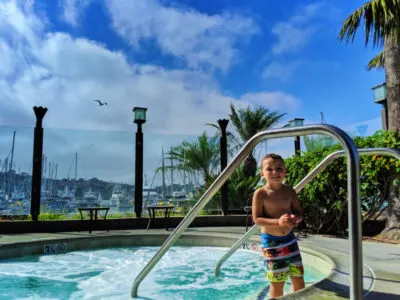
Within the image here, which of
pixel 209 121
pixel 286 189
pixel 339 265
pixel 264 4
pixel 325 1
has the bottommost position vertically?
pixel 339 265

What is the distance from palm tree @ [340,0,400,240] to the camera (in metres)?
6.03

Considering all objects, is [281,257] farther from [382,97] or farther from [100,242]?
[382,97]

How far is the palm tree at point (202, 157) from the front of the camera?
13.2 meters

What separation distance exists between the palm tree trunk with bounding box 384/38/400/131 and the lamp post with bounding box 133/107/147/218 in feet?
21.0

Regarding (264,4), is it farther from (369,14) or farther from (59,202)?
(59,202)

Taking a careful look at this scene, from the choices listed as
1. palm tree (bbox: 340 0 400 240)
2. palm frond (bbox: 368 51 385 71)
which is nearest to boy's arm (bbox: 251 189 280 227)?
palm tree (bbox: 340 0 400 240)

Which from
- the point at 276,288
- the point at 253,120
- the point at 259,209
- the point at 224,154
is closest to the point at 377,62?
the point at 253,120

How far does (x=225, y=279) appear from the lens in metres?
4.26

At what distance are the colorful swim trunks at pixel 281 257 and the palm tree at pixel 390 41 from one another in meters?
4.55

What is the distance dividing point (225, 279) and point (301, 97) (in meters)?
10.6

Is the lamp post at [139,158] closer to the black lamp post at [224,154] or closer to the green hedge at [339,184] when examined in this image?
the black lamp post at [224,154]

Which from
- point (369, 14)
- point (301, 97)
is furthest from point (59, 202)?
point (301, 97)

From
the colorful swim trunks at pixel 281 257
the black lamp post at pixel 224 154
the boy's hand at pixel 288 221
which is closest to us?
the boy's hand at pixel 288 221

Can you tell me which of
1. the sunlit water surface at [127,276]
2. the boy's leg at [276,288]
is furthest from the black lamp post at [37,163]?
the boy's leg at [276,288]
